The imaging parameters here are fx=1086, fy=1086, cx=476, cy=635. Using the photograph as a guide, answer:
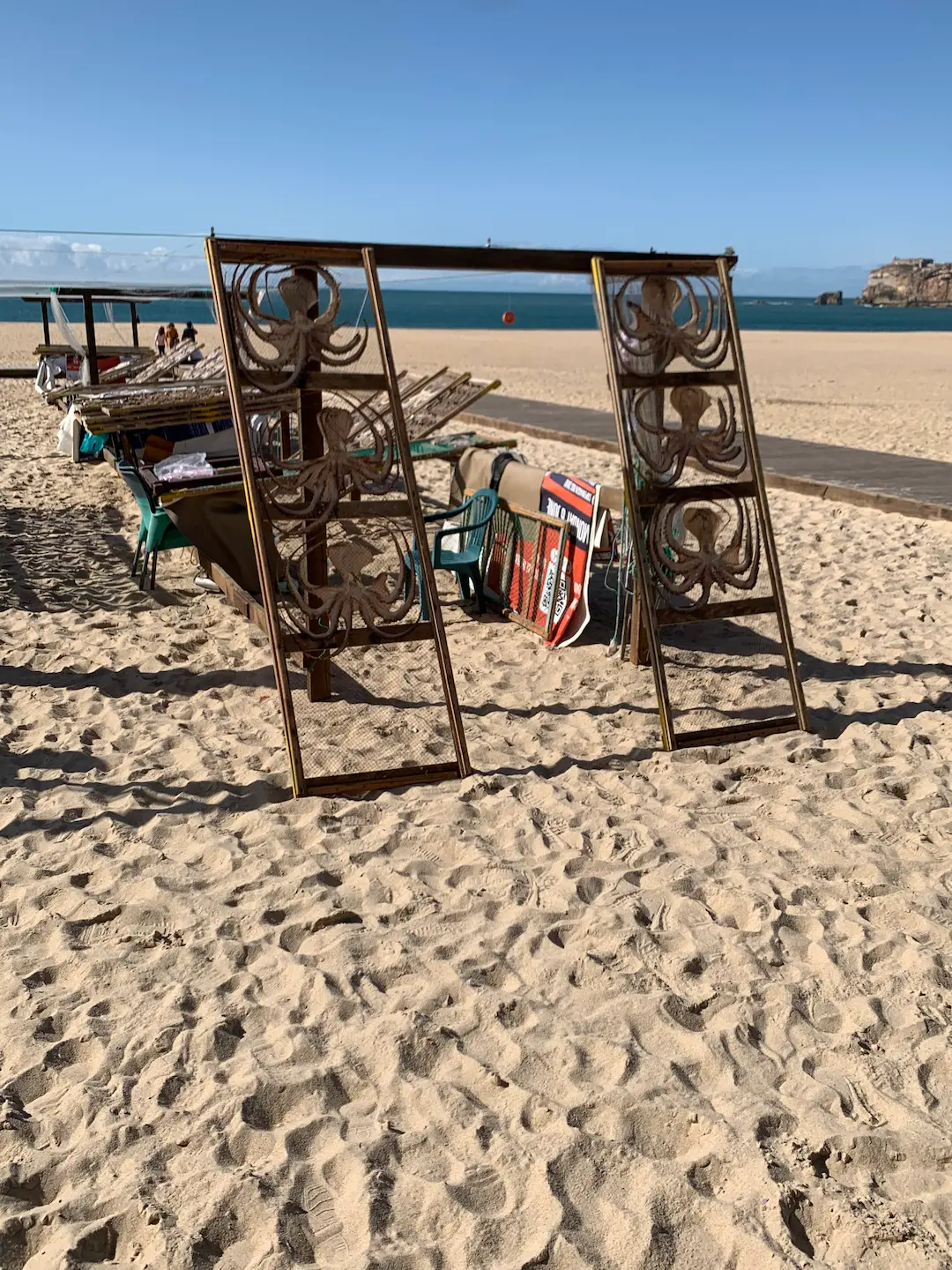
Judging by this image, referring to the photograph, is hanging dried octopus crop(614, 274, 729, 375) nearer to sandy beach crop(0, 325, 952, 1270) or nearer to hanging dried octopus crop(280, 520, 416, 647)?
hanging dried octopus crop(280, 520, 416, 647)

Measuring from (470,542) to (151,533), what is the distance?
6.46 ft

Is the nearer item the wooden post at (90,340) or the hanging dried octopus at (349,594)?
the hanging dried octopus at (349,594)

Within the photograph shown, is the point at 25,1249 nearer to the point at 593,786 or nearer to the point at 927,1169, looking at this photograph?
the point at 927,1169

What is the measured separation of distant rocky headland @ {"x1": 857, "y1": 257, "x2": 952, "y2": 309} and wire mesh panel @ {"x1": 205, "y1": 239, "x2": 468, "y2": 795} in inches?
5694

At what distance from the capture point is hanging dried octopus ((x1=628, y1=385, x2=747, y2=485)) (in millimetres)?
4711

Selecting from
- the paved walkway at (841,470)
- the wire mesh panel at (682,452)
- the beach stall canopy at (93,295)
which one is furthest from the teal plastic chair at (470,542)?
the beach stall canopy at (93,295)

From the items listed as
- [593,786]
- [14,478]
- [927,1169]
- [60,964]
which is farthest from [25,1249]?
[14,478]

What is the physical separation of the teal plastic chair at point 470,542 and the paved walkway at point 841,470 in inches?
174

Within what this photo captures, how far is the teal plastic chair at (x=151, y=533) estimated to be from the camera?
6605mm

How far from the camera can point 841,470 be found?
10.9m

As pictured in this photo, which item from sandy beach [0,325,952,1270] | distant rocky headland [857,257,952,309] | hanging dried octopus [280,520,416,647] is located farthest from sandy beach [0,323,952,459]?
distant rocky headland [857,257,952,309]

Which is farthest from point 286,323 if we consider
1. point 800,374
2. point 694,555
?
point 800,374

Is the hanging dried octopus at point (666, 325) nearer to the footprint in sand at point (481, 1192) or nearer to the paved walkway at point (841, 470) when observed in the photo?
the footprint in sand at point (481, 1192)

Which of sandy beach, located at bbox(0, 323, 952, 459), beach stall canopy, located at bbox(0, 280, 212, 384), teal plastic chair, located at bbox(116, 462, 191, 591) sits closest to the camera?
teal plastic chair, located at bbox(116, 462, 191, 591)
